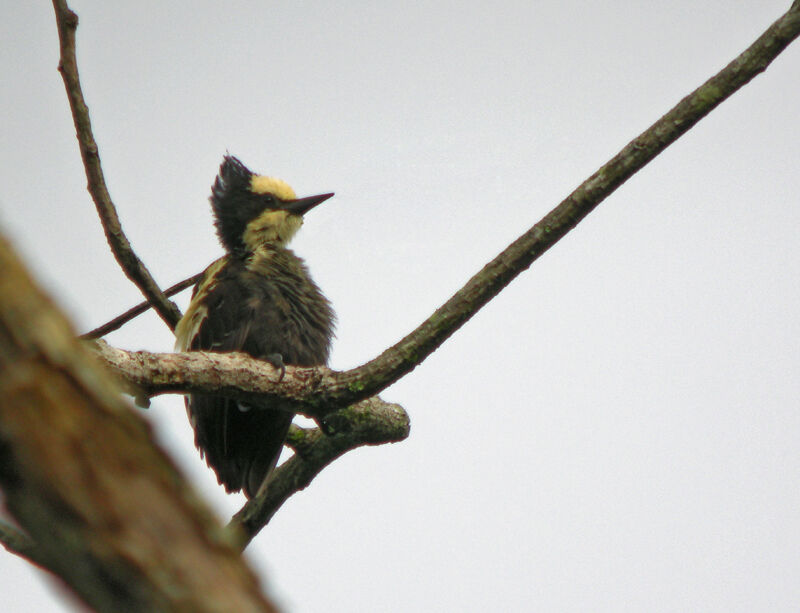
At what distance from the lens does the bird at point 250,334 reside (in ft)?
14.0

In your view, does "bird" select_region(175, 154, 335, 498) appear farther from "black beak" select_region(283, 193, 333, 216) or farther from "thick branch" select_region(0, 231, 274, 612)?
"thick branch" select_region(0, 231, 274, 612)

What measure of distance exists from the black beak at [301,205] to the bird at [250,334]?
42 centimetres

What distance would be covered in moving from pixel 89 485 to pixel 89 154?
265cm

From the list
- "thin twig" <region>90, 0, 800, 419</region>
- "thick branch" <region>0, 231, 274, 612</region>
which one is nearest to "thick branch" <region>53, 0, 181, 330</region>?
"thin twig" <region>90, 0, 800, 419</region>

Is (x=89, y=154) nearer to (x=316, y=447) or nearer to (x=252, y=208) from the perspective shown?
(x=316, y=447)

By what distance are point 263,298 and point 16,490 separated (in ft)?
11.6

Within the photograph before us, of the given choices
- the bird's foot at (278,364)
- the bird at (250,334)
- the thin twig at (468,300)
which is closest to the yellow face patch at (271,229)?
the bird at (250,334)

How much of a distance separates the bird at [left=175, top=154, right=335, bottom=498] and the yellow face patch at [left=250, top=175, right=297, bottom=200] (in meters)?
0.56

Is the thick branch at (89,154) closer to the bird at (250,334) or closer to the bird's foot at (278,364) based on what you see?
the bird at (250,334)

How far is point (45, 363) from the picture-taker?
88cm

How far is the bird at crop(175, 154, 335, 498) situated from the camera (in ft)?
14.0

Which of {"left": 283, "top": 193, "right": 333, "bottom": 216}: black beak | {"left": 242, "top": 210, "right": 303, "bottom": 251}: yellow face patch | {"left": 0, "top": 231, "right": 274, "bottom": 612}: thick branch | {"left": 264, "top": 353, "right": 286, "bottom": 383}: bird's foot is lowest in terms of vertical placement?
{"left": 0, "top": 231, "right": 274, "bottom": 612}: thick branch

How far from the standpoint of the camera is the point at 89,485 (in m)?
0.88

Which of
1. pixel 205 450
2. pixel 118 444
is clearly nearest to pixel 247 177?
pixel 205 450
